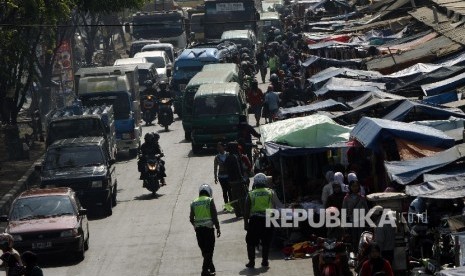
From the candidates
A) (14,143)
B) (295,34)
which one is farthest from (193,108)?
(295,34)

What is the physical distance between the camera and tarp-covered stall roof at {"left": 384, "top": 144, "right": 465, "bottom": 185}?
20.2m

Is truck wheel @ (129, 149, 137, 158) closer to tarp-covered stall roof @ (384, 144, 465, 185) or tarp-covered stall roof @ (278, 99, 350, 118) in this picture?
tarp-covered stall roof @ (278, 99, 350, 118)

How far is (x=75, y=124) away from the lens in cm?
3503

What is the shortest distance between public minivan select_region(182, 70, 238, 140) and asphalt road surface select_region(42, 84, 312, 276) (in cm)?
504

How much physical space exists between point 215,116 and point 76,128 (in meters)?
4.41

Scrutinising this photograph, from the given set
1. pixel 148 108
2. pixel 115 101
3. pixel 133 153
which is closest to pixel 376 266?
pixel 115 101

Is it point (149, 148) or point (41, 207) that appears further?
point (149, 148)

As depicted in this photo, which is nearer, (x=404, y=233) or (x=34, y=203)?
(x=404, y=233)

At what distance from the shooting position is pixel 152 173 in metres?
31.7

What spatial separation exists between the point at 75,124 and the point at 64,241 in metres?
11.7

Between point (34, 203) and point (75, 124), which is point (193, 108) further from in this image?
point (34, 203)

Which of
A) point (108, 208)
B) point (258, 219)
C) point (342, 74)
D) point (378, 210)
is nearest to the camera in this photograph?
point (378, 210)

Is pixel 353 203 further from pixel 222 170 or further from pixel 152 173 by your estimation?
pixel 152 173

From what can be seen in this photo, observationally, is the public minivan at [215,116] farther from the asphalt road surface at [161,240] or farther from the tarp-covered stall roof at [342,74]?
the tarp-covered stall roof at [342,74]
